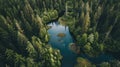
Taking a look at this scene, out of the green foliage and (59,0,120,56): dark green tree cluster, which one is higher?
(59,0,120,56): dark green tree cluster

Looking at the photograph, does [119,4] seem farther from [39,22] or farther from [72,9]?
[39,22]

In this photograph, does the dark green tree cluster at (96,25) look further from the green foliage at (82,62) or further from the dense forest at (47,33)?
the green foliage at (82,62)

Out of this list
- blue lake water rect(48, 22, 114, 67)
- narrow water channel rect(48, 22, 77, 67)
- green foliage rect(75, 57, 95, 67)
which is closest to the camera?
green foliage rect(75, 57, 95, 67)

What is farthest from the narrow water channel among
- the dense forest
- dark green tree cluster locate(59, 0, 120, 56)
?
dark green tree cluster locate(59, 0, 120, 56)

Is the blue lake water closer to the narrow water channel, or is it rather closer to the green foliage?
the narrow water channel

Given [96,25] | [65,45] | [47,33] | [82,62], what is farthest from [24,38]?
[96,25]

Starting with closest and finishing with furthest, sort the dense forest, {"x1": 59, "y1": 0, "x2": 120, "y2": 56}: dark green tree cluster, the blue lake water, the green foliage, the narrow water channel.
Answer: the dense forest < the green foliage < {"x1": 59, "y1": 0, "x2": 120, "y2": 56}: dark green tree cluster < the blue lake water < the narrow water channel

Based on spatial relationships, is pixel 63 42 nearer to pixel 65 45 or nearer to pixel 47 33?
pixel 65 45
